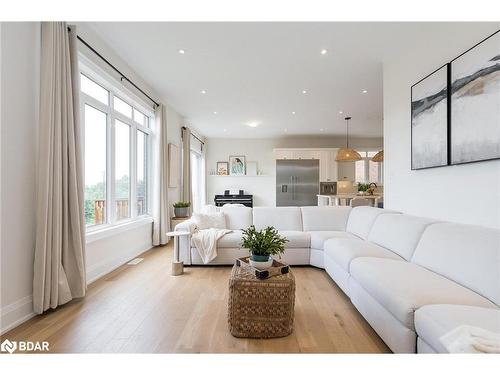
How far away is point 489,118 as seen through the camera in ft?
6.51

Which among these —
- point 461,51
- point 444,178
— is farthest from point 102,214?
point 461,51

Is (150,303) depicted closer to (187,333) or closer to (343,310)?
(187,333)

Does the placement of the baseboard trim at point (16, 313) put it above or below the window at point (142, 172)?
below

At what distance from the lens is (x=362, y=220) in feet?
11.3

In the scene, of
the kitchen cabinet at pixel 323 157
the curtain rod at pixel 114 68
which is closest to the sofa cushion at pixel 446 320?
the curtain rod at pixel 114 68

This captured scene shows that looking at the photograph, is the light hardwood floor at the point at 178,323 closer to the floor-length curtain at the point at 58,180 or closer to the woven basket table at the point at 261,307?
the woven basket table at the point at 261,307

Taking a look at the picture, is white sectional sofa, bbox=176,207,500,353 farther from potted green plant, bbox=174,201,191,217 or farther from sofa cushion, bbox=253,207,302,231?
potted green plant, bbox=174,201,191,217

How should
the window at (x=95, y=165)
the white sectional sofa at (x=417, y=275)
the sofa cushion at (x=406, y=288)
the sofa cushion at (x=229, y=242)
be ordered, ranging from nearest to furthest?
the white sectional sofa at (x=417, y=275) → the sofa cushion at (x=406, y=288) → the window at (x=95, y=165) → the sofa cushion at (x=229, y=242)

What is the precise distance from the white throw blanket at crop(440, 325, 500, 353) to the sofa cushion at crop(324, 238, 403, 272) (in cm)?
119

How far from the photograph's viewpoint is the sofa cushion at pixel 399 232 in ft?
7.73

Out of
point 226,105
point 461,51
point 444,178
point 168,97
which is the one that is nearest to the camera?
point 461,51

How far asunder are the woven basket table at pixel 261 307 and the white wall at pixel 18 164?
170 cm

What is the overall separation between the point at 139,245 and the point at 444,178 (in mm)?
4186

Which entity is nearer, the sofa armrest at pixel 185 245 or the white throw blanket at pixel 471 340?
the white throw blanket at pixel 471 340
